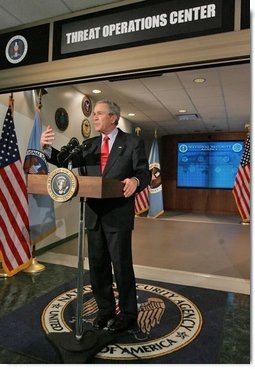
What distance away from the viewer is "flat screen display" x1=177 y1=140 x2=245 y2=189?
8.80 meters

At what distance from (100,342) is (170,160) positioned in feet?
26.7

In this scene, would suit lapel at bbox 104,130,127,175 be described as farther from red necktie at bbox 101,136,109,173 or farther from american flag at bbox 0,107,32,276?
american flag at bbox 0,107,32,276

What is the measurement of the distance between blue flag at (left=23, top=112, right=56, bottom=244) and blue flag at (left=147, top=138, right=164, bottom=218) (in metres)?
4.29

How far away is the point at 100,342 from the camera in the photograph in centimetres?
175

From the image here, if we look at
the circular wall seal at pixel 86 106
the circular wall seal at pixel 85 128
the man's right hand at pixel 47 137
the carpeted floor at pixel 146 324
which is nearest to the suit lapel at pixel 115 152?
the man's right hand at pixel 47 137

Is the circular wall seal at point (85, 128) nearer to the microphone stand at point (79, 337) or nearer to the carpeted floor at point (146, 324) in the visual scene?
the carpeted floor at point (146, 324)

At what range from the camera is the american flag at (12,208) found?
9.64ft

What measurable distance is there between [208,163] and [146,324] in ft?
24.8

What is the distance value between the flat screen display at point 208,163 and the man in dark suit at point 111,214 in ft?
24.8

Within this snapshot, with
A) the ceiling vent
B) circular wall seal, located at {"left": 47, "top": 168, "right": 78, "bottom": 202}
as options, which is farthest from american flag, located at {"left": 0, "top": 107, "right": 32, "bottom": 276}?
the ceiling vent

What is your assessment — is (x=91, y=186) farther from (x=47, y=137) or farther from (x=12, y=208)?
(x=12, y=208)

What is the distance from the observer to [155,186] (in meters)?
7.56

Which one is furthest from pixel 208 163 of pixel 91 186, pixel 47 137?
pixel 91 186

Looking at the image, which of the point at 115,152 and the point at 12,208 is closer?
the point at 115,152
